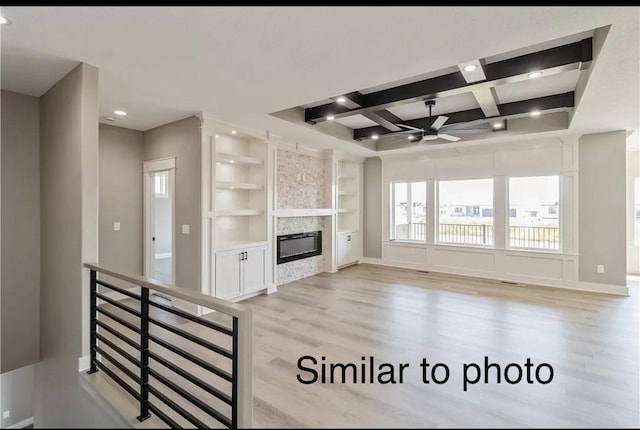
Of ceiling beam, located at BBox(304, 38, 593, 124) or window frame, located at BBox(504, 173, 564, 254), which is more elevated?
ceiling beam, located at BBox(304, 38, 593, 124)

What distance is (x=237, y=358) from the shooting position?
1.70 m

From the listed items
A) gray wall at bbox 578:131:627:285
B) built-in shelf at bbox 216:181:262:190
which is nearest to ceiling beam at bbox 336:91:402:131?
built-in shelf at bbox 216:181:262:190

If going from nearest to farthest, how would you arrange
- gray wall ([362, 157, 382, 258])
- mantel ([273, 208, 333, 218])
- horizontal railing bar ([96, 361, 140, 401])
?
horizontal railing bar ([96, 361, 140, 401]), mantel ([273, 208, 333, 218]), gray wall ([362, 157, 382, 258])

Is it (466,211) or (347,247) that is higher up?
(466,211)

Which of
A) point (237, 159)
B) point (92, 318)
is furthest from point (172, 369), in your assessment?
point (237, 159)

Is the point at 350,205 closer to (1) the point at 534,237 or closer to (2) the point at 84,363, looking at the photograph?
(1) the point at 534,237

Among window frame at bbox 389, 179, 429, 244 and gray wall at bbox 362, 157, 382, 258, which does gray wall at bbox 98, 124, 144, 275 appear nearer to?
gray wall at bbox 362, 157, 382, 258

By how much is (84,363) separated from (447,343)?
3.26m

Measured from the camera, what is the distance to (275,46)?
2400mm

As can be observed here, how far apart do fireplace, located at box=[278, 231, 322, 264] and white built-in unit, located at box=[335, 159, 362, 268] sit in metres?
0.96

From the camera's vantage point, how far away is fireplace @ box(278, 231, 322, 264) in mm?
5664

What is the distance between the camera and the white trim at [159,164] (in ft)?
15.1

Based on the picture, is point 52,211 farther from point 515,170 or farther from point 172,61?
point 515,170

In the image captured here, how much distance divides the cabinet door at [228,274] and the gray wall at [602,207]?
557 centimetres
